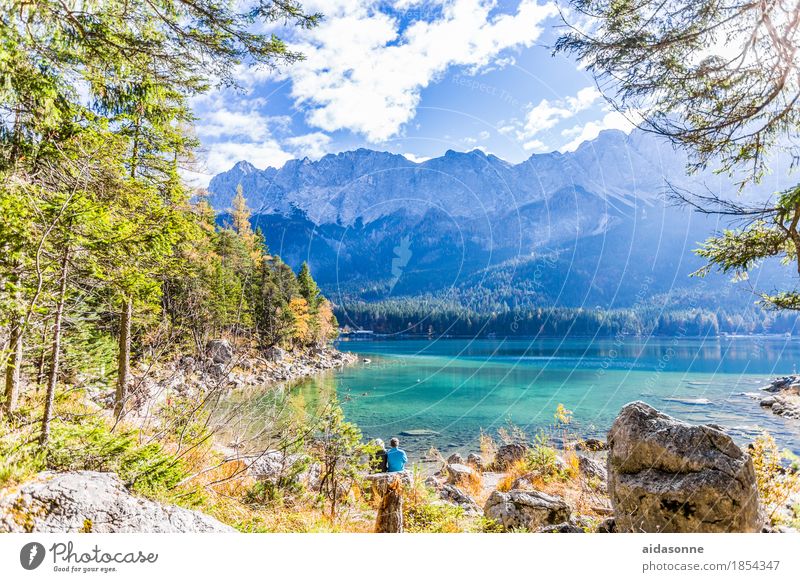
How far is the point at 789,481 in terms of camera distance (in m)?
3.24

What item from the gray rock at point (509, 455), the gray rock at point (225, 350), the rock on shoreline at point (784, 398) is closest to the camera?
the gray rock at point (225, 350)

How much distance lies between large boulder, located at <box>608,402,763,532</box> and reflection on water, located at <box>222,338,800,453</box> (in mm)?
2546

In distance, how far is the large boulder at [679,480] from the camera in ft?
8.18

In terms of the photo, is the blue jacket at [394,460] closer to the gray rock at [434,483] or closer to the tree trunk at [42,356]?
the gray rock at [434,483]

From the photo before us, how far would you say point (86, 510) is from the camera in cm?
211

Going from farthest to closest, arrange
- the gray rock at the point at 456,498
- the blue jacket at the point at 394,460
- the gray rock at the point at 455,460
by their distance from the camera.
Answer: the gray rock at the point at 455,460, the blue jacket at the point at 394,460, the gray rock at the point at 456,498

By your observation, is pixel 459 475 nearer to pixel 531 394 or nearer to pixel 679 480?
pixel 679 480

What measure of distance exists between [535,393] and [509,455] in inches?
480

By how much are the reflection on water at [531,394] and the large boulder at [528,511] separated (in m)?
1.99

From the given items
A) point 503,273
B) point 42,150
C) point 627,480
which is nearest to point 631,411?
point 627,480

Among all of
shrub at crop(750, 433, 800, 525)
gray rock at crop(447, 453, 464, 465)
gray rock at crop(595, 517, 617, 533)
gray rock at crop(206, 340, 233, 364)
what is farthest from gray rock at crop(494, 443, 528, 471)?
gray rock at crop(206, 340, 233, 364)

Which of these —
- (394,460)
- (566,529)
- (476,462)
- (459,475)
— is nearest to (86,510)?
(566,529)

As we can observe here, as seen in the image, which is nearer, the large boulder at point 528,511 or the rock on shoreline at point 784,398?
the large boulder at point 528,511

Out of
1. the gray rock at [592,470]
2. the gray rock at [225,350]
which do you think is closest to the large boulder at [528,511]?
the gray rock at [225,350]
